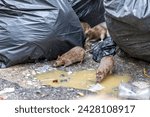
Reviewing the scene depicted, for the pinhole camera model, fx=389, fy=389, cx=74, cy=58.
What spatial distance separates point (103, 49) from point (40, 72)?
833 mm

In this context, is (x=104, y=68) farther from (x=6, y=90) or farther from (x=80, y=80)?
(x=6, y=90)

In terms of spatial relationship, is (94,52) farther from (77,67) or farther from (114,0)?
(114,0)

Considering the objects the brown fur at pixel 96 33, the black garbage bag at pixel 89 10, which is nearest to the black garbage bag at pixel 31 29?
the brown fur at pixel 96 33

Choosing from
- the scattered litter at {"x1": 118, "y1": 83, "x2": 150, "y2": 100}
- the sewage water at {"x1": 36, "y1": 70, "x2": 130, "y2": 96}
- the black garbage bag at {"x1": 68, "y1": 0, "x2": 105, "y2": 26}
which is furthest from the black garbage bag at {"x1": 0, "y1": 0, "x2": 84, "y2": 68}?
the scattered litter at {"x1": 118, "y1": 83, "x2": 150, "y2": 100}

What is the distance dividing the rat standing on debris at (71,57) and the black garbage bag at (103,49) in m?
0.24

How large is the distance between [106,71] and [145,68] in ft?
1.65

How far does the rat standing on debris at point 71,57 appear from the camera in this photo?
4125 mm

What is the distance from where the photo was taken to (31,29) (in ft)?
13.6

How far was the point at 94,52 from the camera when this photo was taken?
4449 mm

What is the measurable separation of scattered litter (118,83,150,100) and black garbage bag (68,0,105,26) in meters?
1.76

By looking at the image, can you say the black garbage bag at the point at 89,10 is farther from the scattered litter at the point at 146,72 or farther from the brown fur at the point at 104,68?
the scattered litter at the point at 146,72

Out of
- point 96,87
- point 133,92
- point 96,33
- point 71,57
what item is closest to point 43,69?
point 71,57

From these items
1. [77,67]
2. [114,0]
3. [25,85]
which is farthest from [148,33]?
[25,85]

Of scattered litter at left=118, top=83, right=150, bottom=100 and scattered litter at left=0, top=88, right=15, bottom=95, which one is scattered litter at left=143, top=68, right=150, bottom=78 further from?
scattered litter at left=0, top=88, right=15, bottom=95
